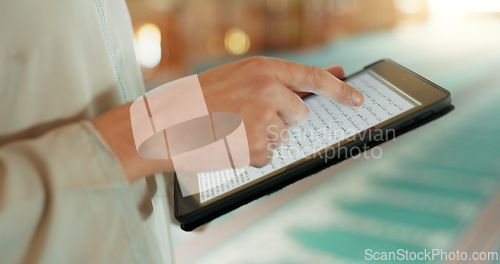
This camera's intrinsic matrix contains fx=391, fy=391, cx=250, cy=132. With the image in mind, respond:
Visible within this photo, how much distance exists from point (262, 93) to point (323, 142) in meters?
0.15

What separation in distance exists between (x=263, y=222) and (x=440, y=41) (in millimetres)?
4411

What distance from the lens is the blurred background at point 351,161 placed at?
1.64m

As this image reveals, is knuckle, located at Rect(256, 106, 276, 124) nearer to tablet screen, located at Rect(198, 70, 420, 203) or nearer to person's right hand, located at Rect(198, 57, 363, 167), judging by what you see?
person's right hand, located at Rect(198, 57, 363, 167)

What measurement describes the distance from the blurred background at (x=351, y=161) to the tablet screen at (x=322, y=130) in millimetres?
203

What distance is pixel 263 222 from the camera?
1780mm

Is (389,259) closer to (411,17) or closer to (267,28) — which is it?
(267,28)

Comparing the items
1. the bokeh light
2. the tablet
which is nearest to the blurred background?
the bokeh light

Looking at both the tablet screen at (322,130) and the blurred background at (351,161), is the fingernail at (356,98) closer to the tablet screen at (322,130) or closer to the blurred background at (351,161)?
the tablet screen at (322,130)

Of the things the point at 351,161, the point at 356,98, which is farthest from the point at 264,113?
the point at 351,161

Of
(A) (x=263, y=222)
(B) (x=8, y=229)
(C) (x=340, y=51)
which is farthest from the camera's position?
(C) (x=340, y=51)

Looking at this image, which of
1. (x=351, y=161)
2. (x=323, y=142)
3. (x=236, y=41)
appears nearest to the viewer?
(x=323, y=142)

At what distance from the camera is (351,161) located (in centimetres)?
231

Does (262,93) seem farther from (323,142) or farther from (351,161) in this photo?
(351,161)

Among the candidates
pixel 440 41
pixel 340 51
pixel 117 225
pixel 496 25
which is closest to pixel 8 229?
pixel 117 225
